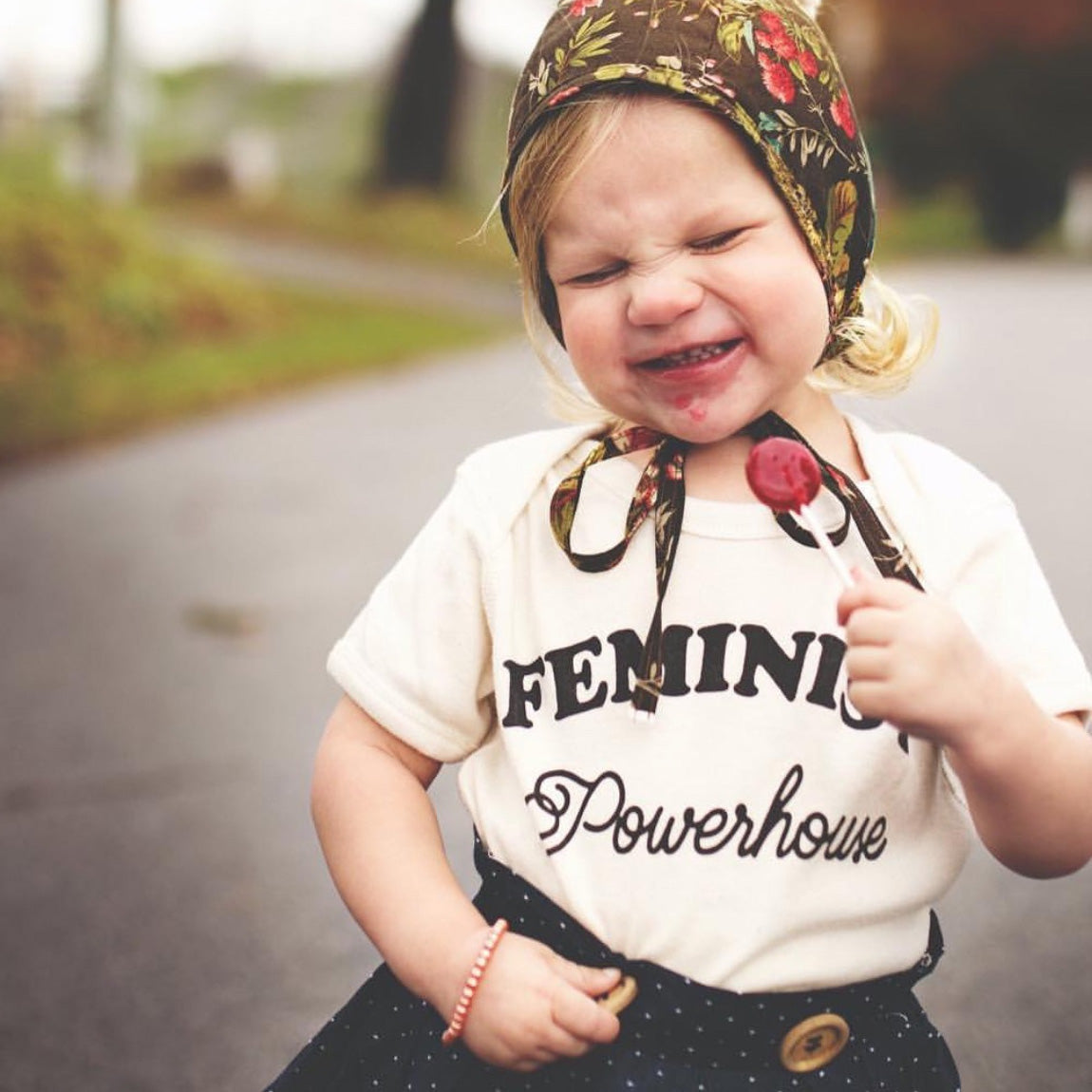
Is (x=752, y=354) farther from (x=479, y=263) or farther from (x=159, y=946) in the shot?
(x=479, y=263)

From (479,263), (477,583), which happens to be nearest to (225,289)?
(479,263)

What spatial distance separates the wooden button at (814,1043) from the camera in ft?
4.21

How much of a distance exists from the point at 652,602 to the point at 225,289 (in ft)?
22.1

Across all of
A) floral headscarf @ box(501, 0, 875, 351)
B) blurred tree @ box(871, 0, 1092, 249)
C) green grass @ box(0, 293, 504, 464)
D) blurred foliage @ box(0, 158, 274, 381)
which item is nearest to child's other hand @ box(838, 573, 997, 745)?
floral headscarf @ box(501, 0, 875, 351)

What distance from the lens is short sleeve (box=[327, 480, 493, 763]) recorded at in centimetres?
141

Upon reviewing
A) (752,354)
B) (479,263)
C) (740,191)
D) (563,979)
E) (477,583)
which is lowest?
(479,263)

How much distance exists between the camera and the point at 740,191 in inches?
51.4

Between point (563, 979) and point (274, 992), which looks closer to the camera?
point (563, 979)

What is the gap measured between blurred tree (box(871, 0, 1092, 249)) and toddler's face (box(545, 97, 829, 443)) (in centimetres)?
1825

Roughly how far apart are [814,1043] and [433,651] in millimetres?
477

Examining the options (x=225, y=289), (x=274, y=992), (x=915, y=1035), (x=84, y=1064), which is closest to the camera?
(x=915, y=1035)

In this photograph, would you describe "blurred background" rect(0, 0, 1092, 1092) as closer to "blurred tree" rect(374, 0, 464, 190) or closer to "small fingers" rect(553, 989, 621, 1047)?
"blurred tree" rect(374, 0, 464, 190)

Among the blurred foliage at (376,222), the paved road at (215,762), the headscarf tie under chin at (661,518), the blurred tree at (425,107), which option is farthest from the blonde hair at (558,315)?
the blurred tree at (425,107)

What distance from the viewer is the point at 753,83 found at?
1.32m
